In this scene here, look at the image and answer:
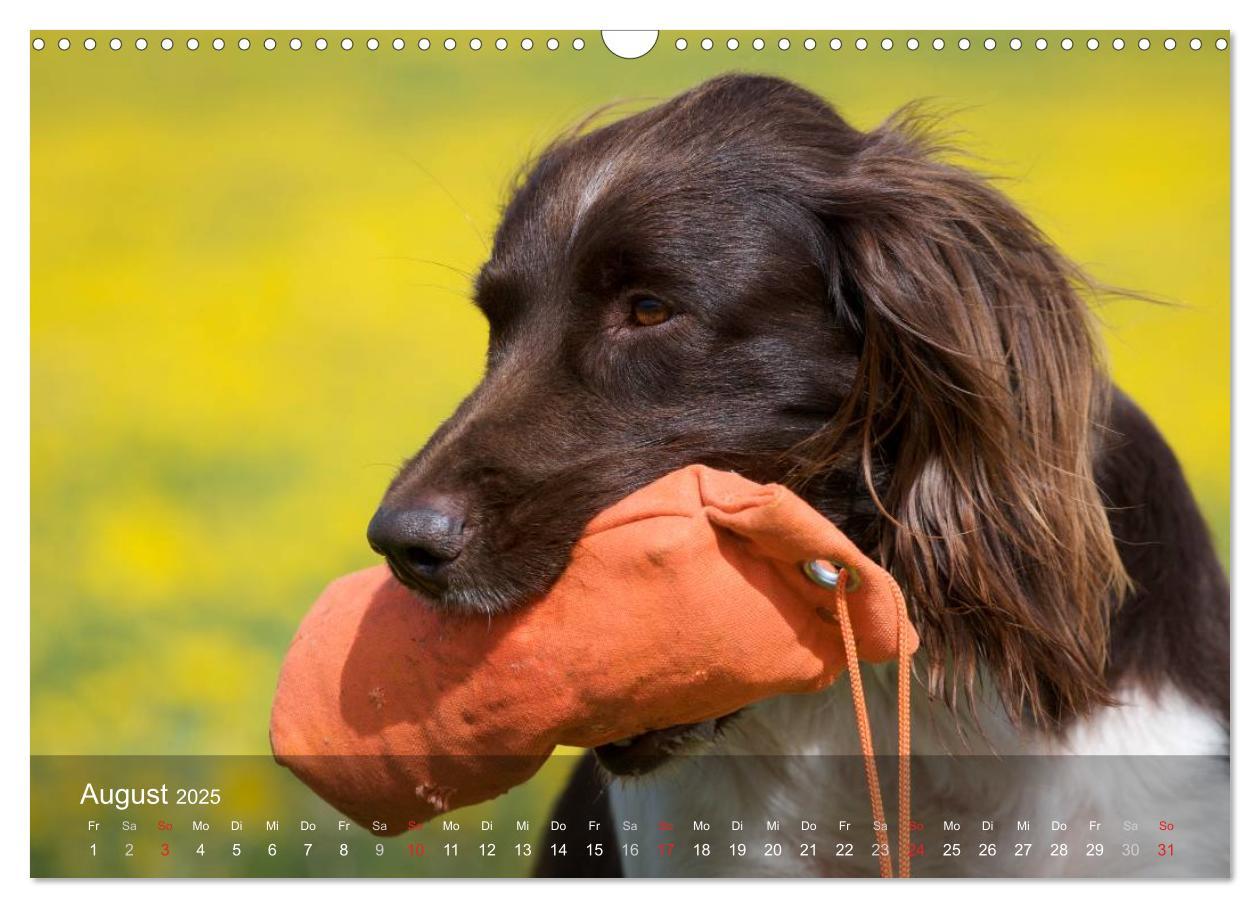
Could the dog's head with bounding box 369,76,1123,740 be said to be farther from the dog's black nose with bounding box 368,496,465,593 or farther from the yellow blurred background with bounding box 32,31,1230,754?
the yellow blurred background with bounding box 32,31,1230,754

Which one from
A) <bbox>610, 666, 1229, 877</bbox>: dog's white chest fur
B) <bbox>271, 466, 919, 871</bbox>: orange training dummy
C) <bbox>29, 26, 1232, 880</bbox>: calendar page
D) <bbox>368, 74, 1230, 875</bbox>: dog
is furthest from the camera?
<bbox>610, 666, 1229, 877</bbox>: dog's white chest fur

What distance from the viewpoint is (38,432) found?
3619 millimetres

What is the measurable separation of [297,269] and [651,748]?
10.7 ft

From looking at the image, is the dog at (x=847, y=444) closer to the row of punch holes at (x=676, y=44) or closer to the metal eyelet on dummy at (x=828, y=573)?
the row of punch holes at (x=676, y=44)

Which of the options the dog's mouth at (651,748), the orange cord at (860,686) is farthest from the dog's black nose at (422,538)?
the orange cord at (860,686)

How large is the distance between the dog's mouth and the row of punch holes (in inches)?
54.4

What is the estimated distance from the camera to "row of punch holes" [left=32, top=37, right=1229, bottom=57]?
326 cm

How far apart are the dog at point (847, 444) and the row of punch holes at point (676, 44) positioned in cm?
10

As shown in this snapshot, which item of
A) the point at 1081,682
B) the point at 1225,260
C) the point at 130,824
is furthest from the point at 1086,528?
the point at 130,824

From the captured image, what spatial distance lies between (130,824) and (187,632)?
1613mm

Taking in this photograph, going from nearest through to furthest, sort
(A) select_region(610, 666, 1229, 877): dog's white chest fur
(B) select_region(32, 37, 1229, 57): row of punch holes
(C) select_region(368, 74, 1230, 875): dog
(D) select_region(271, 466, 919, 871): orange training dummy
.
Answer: (D) select_region(271, 466, 919, 871): orange training dummy → (C) select_region(368, 74, 1230, 875): dog → (A) select_region(610, 666, 1229, 877): dog's white chest fur → (B) select_region(32, 37, 1229, 57): row of punch holes

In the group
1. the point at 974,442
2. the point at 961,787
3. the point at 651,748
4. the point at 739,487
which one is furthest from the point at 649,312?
the point at 961,787

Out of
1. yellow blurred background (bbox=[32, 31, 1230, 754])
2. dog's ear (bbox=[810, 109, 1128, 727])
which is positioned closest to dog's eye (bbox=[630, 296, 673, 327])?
dog's ear (bbox=[810, 109, 1128, 727])

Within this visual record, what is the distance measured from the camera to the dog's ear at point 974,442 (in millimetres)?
2867
